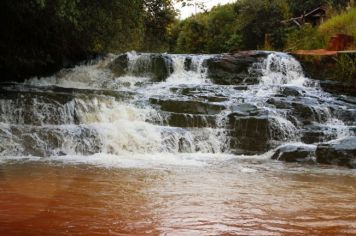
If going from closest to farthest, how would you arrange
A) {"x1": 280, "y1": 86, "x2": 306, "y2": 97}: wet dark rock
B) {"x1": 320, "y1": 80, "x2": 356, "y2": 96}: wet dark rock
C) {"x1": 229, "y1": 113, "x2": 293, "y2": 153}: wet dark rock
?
{"x1": 229, "y1": 113, "x2": 293, "y2": 153}: wet dark rock → {"x1": 280, "y1": 86, "x2": 306, "y2": 97}: wet dark rock → {"x1": 320, "y1": 80, "x2": 356, "y2": 96}: wet dark rock

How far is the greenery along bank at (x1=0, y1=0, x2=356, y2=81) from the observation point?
10.5m

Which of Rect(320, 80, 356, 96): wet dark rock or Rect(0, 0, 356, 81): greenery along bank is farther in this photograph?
Rect(320, 80, 356, 96): wet dark rock

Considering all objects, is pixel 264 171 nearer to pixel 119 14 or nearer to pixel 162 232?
pixel 162 232

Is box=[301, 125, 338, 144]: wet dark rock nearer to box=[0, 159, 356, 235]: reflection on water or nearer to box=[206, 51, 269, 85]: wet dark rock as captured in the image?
box=[0, 159, 356, 235]: reflection on water

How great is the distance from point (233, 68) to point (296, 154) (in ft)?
A: 23.5

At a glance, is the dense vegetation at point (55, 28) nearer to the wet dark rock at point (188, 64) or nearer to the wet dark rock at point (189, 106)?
the wet dark rock at point (189, 106)

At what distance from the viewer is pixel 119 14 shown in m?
11.2

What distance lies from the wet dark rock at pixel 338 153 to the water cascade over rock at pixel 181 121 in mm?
18

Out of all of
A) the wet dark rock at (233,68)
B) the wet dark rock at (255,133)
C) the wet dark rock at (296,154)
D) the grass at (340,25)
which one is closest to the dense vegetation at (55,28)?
the wet dark rock at (233,68)

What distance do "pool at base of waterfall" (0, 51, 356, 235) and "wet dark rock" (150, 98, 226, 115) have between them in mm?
25

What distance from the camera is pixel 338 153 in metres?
8.58

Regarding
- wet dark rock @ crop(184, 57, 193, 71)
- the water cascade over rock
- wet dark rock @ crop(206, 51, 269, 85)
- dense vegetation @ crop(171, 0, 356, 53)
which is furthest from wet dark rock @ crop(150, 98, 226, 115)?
dense vegetation @ crop(171, 0, 356, 53)

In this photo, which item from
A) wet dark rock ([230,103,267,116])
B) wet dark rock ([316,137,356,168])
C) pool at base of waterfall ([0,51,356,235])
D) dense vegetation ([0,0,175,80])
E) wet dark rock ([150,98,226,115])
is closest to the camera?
pool at base of waterfall ([0,51,356,235])

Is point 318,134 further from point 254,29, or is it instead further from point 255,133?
point 254,29
